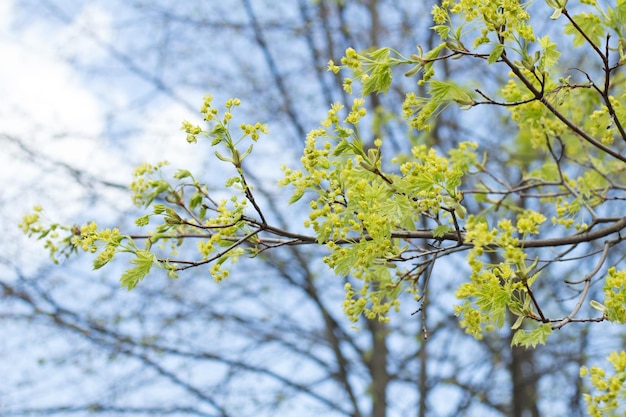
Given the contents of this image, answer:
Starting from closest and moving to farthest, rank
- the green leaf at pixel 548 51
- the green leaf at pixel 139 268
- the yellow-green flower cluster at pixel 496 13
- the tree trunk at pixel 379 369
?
the yellow-green flower cluster at pixel 496 13, the green leaf at pixel 139 268, the green leaf at pixel 548 51, the tree trunk at pixel 379 369

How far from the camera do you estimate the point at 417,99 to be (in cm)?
225

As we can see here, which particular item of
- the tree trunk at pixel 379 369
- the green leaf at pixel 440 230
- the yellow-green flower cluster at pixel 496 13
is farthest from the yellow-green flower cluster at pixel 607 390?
the tree trunk at pixel 379 369

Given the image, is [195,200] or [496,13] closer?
[496,13]

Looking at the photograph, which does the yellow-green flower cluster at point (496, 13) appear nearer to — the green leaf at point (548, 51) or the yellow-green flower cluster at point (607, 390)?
the green leaf at point (548, 51)

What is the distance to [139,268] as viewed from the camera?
2174mm

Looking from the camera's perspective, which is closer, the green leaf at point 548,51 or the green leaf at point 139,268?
the green leaf at point 139,268

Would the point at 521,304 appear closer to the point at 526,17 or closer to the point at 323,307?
the point at 526,17

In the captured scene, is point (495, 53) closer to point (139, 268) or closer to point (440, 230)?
point (440, 230)

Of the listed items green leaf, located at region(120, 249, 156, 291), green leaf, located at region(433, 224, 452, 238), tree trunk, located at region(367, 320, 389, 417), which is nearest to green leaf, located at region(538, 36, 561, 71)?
green leaf, located at region(433, 224, 452, 238)

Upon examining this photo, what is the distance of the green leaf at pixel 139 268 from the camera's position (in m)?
2.16

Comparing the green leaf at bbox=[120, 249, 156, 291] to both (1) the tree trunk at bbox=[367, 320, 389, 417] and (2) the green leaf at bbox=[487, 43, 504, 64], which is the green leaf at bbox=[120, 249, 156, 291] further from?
(1) the tree trunk at bbox=[367, 320, 389, 417]

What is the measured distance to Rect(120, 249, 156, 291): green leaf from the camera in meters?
2.16

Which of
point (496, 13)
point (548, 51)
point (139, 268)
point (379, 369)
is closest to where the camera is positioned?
point (496, 13)

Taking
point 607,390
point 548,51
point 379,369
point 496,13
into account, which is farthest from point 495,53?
point 379,369
